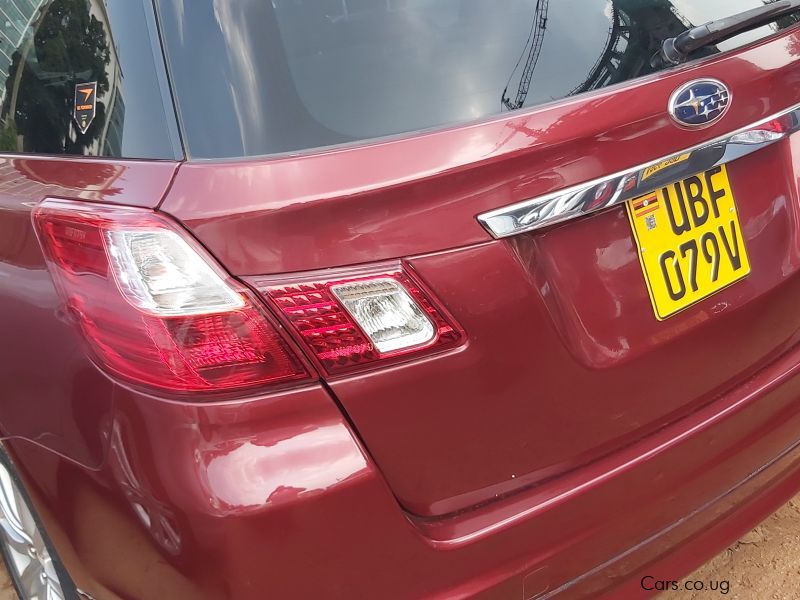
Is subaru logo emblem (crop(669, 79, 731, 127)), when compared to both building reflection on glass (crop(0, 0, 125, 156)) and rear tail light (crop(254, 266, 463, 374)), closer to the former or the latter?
rear tail light (crop(254, 266, 463, 374))

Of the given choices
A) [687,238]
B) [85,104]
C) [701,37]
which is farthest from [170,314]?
[701,37]

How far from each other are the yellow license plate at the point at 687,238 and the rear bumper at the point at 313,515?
0.26 meters

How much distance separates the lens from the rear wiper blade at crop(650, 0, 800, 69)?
127 centimetres

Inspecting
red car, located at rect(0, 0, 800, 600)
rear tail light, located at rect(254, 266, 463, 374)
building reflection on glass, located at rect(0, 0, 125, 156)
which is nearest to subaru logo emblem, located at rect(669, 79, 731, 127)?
red car, located at rect(0, 0, 800, 600)

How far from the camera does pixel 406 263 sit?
107cm

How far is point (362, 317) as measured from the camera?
1.08 meters

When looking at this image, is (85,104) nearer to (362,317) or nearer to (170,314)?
(170,314)

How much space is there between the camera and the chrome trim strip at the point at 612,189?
1.10 metres

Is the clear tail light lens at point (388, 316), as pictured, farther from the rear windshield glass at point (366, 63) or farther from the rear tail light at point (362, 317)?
the rear windshield glass at point (366, 63)

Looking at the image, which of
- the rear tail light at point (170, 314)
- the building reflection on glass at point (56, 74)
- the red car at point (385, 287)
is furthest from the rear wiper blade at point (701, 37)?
the building reflection on glass at point (56, 74)

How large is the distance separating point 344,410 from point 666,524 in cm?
70

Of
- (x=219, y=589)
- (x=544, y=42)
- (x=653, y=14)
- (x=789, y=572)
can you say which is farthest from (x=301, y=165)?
(x=789, y=572)

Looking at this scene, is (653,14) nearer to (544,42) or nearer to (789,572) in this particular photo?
(544,42)

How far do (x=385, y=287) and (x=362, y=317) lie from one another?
56 mm
